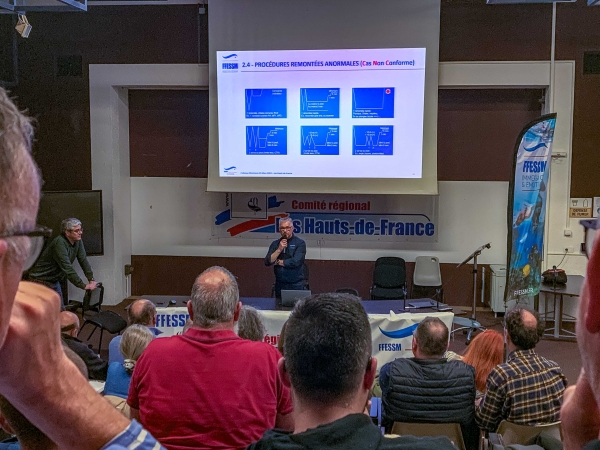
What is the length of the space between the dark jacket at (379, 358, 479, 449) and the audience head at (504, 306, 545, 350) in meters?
0.38

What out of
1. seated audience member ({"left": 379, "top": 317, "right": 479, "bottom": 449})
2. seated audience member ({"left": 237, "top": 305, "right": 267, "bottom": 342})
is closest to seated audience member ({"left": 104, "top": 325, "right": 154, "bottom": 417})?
seated audience member ({"left": 237, "top": 305, "right": 267, "bottom": 342})

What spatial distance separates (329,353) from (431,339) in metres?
1.76

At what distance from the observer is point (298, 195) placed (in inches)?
311

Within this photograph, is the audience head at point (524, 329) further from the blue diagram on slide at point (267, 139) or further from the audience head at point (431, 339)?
the blue diagram on slide at point (267, 139)

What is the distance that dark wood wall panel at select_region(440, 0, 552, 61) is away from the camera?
7086 millimetres

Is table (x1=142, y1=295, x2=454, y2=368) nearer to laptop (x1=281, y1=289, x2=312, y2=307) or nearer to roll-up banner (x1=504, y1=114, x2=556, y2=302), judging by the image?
laptop (x1=281, y1=289, x2=312, y2=307)

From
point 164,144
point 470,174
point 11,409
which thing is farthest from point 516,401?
point 164,144

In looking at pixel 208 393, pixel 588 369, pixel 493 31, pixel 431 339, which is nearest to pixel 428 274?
pixel 493 31

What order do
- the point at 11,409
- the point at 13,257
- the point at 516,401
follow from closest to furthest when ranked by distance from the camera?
the point at 13,257
the point at 11,409
the point at 516,401

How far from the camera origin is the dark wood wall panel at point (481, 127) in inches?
294

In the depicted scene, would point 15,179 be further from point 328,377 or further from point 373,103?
point 373,103

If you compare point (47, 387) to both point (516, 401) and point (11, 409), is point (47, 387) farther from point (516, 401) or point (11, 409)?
point (516, 401)

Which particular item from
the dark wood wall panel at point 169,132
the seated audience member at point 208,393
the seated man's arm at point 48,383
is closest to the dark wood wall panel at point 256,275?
the dark wood wall panel at point 169,132

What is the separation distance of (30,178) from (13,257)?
0.08 metres
